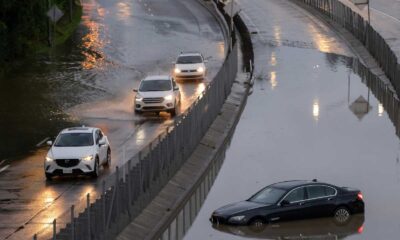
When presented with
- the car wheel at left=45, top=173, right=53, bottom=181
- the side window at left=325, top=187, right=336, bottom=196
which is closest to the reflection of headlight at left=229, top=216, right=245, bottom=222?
the side window at left=325, top=187, right=336, bottom=196

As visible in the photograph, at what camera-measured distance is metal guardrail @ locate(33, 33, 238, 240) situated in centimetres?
2672

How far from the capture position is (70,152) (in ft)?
125

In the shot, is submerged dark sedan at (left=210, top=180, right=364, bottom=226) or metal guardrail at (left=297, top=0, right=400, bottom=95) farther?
metal guardrail at (left=297, top=0, right=400, bottom=95)

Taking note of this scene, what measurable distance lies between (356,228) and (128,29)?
5225 centimetres

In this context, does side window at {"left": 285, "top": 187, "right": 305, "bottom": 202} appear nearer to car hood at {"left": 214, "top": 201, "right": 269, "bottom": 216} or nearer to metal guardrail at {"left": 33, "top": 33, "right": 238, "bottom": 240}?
car hood at {"left": 214, "top": 201, "right": 269, "bottom": 216}

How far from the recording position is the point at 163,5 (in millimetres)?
97250

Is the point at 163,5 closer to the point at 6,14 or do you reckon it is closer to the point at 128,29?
the point at 128,29

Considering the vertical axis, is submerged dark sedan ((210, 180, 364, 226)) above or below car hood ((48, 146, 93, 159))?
below

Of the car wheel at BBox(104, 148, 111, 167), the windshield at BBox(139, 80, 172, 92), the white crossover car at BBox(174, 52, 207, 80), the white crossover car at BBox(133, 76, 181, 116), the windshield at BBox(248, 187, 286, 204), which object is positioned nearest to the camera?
the windshield at BBox(248, 187, 286, 204)

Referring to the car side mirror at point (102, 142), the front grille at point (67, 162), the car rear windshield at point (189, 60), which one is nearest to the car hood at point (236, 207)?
the front grille at point (67, 162)

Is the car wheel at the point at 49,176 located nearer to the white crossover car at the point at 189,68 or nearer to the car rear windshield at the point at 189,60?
the white crossover car at the point at 189,68

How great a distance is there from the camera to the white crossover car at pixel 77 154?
37781 mm

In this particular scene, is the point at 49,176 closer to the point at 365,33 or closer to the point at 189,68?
the point at 189,68

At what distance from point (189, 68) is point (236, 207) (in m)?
30.7
